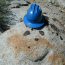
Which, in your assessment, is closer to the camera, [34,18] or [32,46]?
[32,46]

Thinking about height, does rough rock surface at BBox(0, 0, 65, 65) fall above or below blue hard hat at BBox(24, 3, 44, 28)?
below

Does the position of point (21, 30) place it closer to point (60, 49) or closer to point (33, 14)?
point (33, 14)

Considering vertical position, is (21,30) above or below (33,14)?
below

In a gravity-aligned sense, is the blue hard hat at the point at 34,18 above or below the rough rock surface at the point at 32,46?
above

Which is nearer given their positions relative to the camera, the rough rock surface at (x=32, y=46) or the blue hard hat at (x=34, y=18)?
the rough rock surface at (x=32, y=46)

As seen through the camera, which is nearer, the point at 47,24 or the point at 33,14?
the point at 33,14

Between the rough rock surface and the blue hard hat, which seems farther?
the blue hard hat

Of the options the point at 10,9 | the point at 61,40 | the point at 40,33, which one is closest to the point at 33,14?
the point at 40,33

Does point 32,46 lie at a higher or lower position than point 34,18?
lower
